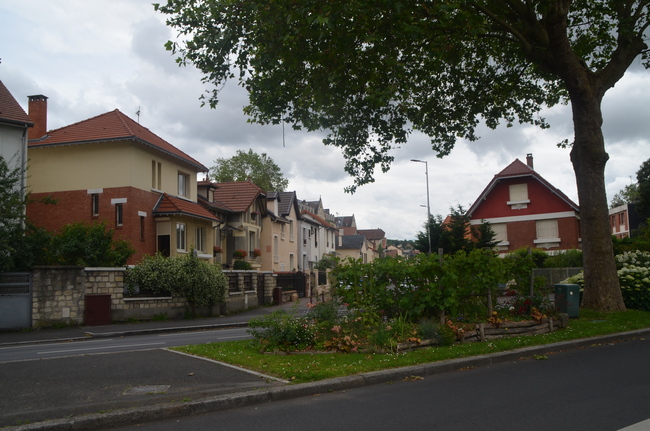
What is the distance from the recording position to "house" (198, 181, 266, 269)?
42.9 meters

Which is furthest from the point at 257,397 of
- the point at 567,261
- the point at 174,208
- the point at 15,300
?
the point at 567,261

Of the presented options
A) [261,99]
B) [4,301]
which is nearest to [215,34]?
[261,99]

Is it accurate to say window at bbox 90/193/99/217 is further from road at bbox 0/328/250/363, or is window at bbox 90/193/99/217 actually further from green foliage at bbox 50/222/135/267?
road at bbox 0/328/250/363

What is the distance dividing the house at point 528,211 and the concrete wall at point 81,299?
89.2 ft

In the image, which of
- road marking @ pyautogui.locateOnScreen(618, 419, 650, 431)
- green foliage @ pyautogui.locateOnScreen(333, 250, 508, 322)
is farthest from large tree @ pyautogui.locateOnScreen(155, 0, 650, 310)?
road marking @ pyautogui.locateOnScreen(618, 419, 650, 431)

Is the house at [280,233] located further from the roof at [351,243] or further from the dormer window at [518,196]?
the roof at [351,243]

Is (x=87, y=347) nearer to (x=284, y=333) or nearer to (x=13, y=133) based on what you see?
(x=284, y=333)

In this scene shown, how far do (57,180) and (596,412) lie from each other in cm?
3100

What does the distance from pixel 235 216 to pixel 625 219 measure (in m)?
46.3

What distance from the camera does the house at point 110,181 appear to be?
30.5 meters

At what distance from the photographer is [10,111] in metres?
28.0

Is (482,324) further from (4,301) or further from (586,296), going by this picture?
(4,301)

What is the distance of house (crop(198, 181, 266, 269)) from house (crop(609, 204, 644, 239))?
37595 millimetres

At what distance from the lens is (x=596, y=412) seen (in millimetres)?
6281
